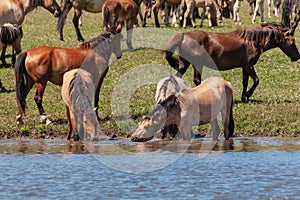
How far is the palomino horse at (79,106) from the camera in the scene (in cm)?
1495

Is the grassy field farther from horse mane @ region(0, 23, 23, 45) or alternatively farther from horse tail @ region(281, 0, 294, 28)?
horse tail @ region(281, 0, 294, 28)

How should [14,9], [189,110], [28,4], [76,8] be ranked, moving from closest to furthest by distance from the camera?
[189,110]
[14,9]
[28,4]
[76,8]

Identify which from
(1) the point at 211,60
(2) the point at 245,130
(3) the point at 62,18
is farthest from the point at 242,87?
(3) the point at 62,18

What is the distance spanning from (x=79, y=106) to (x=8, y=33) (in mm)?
5923

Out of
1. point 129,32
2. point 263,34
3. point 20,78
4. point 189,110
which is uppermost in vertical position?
point 263,34

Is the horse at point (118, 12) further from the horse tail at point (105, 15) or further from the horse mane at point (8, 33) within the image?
the horse mane at point (8, 33)

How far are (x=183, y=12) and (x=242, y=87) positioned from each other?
1311 cm

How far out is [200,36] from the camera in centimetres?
1888

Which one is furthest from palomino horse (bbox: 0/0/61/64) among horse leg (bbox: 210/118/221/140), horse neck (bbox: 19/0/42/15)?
horse leg (bbox: 210/118/221/140)

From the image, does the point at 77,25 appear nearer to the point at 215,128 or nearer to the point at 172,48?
the point at 172,48

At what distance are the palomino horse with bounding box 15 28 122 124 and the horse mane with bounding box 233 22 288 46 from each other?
10.2ft

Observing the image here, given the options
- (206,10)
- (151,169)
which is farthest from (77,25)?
(151,169)

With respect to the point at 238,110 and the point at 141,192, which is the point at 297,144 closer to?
the point at 238,110

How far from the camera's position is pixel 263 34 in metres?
19.2
